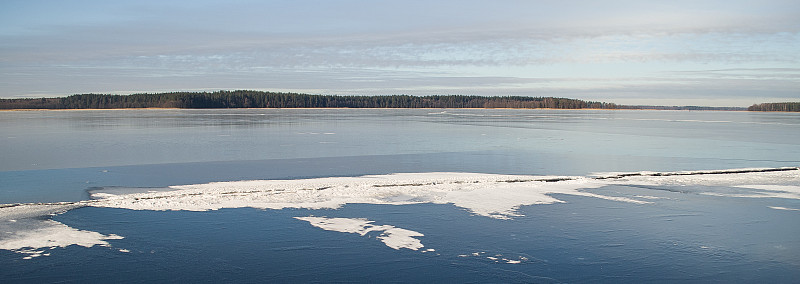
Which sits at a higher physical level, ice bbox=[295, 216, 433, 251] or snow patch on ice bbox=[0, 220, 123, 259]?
ice bbox=[295, 216, 433, 251]

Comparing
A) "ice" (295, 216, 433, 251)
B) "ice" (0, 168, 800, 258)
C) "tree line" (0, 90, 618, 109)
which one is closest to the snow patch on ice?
"ice" (0, 168, 800, 258)

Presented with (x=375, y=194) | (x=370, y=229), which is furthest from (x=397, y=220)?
(x=375, y=194)

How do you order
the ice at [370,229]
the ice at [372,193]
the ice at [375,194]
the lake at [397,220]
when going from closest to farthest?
the lake at [397,220] < the ice at [370,229] < the ice at [375,194] < the ice at [372,193]

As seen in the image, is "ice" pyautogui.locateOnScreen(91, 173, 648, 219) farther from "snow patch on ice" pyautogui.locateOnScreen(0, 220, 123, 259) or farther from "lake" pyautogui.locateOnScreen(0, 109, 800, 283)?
"snow patch on ice" pyautogui.locateOnScreen(0, 220, 123, 259)

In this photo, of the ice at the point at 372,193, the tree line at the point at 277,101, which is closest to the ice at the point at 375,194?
the ice at the point at 372,193

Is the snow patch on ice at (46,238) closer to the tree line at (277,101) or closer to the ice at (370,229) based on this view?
the ice at (370,229)

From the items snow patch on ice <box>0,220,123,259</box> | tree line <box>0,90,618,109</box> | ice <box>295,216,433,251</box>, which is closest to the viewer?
snow patch on ice <box>0,220,123,259</box>
